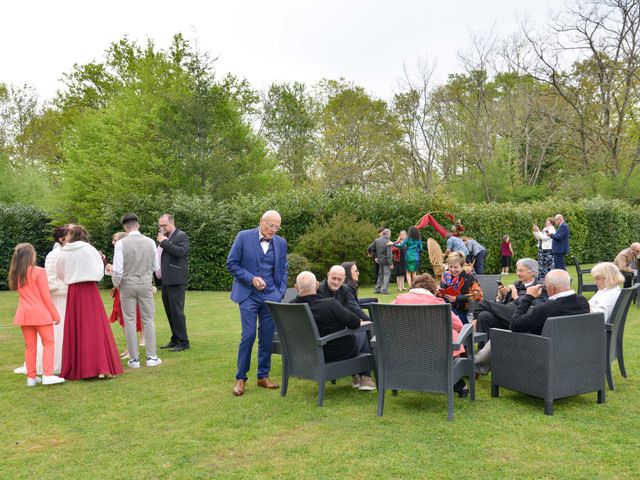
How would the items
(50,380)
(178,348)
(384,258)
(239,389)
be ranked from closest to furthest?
1. (239,389)
2. (50,380)
3. (178,348)
4. (384,258)

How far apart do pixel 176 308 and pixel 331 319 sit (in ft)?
11.2

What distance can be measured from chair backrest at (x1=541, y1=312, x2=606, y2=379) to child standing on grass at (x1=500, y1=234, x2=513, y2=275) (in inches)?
626

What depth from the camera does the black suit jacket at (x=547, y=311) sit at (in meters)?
5.22

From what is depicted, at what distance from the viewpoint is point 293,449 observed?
4.39 metres

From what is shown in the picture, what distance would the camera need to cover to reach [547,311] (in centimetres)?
521

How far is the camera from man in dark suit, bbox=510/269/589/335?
17.1 ft

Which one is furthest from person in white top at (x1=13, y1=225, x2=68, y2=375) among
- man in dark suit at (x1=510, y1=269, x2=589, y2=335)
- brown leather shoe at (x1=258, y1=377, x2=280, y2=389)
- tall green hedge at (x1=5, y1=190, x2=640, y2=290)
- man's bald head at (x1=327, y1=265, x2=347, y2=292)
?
tall green hedge at (x1=5, y1=190, x2=640, y2=290)

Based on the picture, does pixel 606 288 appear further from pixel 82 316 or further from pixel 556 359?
pixel 82 316

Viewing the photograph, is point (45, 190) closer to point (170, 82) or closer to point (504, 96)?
point (170, 82)

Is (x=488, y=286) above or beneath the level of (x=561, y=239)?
beneath

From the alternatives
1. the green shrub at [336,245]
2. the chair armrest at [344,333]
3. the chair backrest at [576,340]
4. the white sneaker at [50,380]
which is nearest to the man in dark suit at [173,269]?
the white sneaker at [50,380]

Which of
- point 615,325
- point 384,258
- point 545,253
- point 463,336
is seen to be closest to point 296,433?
point 463,336

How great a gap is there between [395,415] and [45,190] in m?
31.5

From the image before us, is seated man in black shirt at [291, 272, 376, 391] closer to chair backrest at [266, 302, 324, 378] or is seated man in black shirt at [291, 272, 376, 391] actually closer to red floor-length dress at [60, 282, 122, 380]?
chair backrest at [266, 302, 324, 378]
